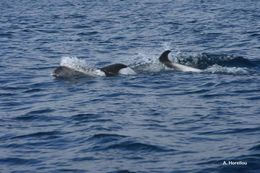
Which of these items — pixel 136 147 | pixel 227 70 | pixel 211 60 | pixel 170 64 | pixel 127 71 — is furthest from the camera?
pixel 211 60

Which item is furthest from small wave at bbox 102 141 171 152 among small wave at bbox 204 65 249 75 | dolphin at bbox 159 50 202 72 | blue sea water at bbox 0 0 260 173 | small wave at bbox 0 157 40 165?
dolphin at bbox 159 50 202 72

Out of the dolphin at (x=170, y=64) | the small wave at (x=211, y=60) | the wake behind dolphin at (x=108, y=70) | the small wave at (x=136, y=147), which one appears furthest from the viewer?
the small wave at (x=211, y=60)

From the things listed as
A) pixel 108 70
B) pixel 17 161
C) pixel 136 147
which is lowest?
pixel 108 70

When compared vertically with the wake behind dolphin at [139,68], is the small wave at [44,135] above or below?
above

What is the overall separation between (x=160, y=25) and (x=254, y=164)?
2561 centimetres

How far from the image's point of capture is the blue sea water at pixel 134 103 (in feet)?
40.2

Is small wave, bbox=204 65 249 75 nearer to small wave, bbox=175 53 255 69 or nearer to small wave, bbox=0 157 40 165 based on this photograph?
small wave, bbox=175 53 255 69

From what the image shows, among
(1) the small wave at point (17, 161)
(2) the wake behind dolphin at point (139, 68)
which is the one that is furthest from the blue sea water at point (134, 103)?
(2) the wake behind dolphin at point (139, 68)

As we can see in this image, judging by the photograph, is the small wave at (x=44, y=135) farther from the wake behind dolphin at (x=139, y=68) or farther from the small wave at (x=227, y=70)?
the small wave at (x=227, y=70)

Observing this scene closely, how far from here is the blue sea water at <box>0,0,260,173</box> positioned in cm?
1225

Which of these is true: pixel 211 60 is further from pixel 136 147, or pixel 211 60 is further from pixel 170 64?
pixel 136 147

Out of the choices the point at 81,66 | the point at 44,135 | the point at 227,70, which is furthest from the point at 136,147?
the point at 81,66

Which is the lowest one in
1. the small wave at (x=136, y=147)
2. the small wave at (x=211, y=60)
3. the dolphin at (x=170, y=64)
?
the small wave at (x=211, y=60)

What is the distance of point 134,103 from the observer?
660 inches
